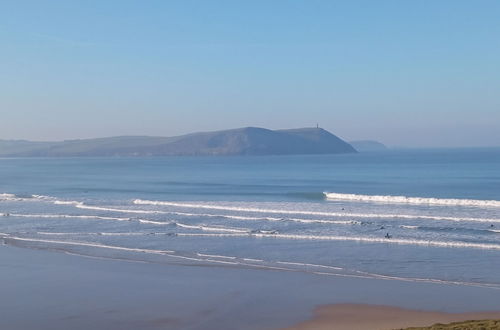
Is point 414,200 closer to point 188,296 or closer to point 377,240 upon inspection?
point 377,240

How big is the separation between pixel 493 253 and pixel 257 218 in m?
13.6

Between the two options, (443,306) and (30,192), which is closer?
(443,306)

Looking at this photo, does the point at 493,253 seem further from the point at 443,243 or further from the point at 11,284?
the point at 11,284

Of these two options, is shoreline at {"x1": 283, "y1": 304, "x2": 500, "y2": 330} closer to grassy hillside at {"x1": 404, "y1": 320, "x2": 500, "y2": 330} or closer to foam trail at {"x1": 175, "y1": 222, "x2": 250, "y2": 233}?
grassy hillside at {"x1": 404, "y1": 320, "x2": 500, "y2": 330}

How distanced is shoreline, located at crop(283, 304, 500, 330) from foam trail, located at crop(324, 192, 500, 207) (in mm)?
23422

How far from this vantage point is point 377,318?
1422 cm

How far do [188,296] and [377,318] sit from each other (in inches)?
201

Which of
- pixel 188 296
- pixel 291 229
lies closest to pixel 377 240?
pixel 291 229

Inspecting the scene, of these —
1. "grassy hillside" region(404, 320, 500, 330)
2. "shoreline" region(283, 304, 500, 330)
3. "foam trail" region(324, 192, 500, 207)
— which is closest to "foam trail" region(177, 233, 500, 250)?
"shoreline" region(283, 304, 500, 330)

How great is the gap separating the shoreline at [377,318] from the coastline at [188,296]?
0.84 feet

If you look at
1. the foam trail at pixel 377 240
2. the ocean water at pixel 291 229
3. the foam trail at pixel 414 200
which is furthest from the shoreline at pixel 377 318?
the foam trail at pixel 414 200

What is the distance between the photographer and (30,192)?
181 ft

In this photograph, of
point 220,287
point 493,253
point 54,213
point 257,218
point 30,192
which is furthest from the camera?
point 30,192

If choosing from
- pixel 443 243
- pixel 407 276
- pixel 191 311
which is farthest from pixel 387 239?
pixel 191 311
